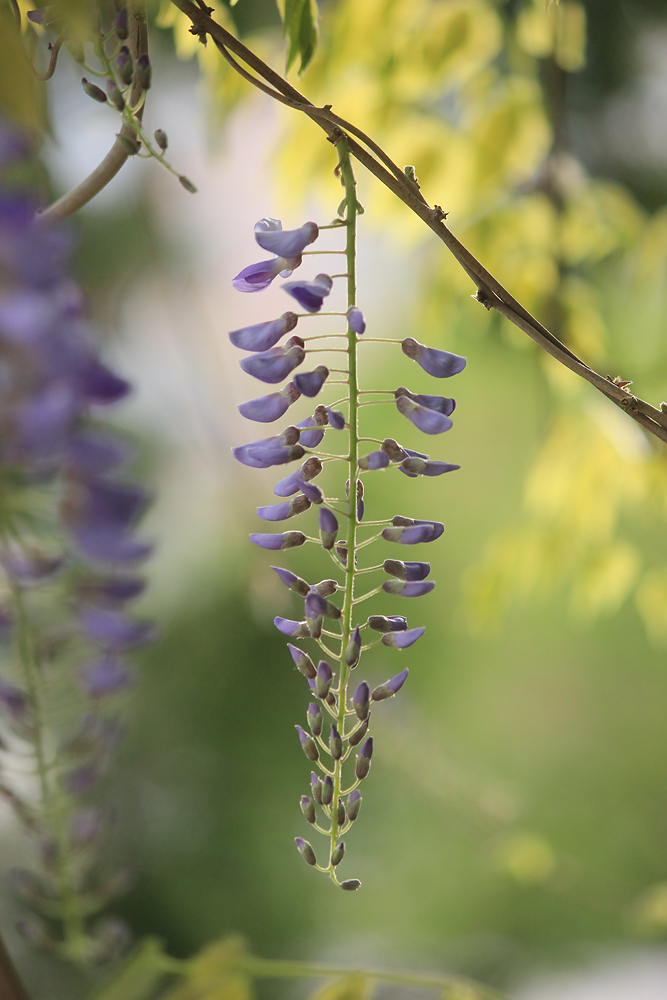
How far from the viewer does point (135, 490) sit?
0.16 meters

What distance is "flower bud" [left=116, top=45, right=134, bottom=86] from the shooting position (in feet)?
0.63

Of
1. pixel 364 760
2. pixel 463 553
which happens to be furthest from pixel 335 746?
pixel 463 553

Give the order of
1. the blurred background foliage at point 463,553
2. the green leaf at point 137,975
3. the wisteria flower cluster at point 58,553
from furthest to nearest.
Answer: the blurred background foliage at point 463,553, the green leaf at point 137,975, the wisteria flower cluster at point 58,553

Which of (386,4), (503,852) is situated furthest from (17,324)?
(503,852)

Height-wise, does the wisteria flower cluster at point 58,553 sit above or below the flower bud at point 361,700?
above

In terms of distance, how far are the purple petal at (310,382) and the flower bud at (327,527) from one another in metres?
0.03

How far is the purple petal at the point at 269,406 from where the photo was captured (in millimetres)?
190

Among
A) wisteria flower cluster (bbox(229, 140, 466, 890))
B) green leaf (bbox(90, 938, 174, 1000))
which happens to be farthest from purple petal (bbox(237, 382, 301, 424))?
green leaf (bbox(90, 938, 174, 1000))

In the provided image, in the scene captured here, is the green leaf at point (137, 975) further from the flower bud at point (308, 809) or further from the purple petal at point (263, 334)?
the purple petal at point (263, 334)

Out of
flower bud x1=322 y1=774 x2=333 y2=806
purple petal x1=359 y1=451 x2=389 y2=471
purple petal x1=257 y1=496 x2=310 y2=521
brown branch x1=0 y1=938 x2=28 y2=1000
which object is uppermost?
purple petal x1=359 y1=451 x2=389 y2=471

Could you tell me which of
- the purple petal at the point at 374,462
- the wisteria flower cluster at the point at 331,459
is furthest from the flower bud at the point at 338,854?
the purple petal at the point at 374,462

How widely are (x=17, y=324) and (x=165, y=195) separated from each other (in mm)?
566

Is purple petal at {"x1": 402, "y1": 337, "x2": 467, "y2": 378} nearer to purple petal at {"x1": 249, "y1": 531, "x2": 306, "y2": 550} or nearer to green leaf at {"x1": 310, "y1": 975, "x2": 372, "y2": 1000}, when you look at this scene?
purple petal at {"x1": 249, "y1": 531, "x2": 306, "y2": 550}

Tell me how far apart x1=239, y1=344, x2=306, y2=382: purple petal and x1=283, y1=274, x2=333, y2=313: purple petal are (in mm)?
17
